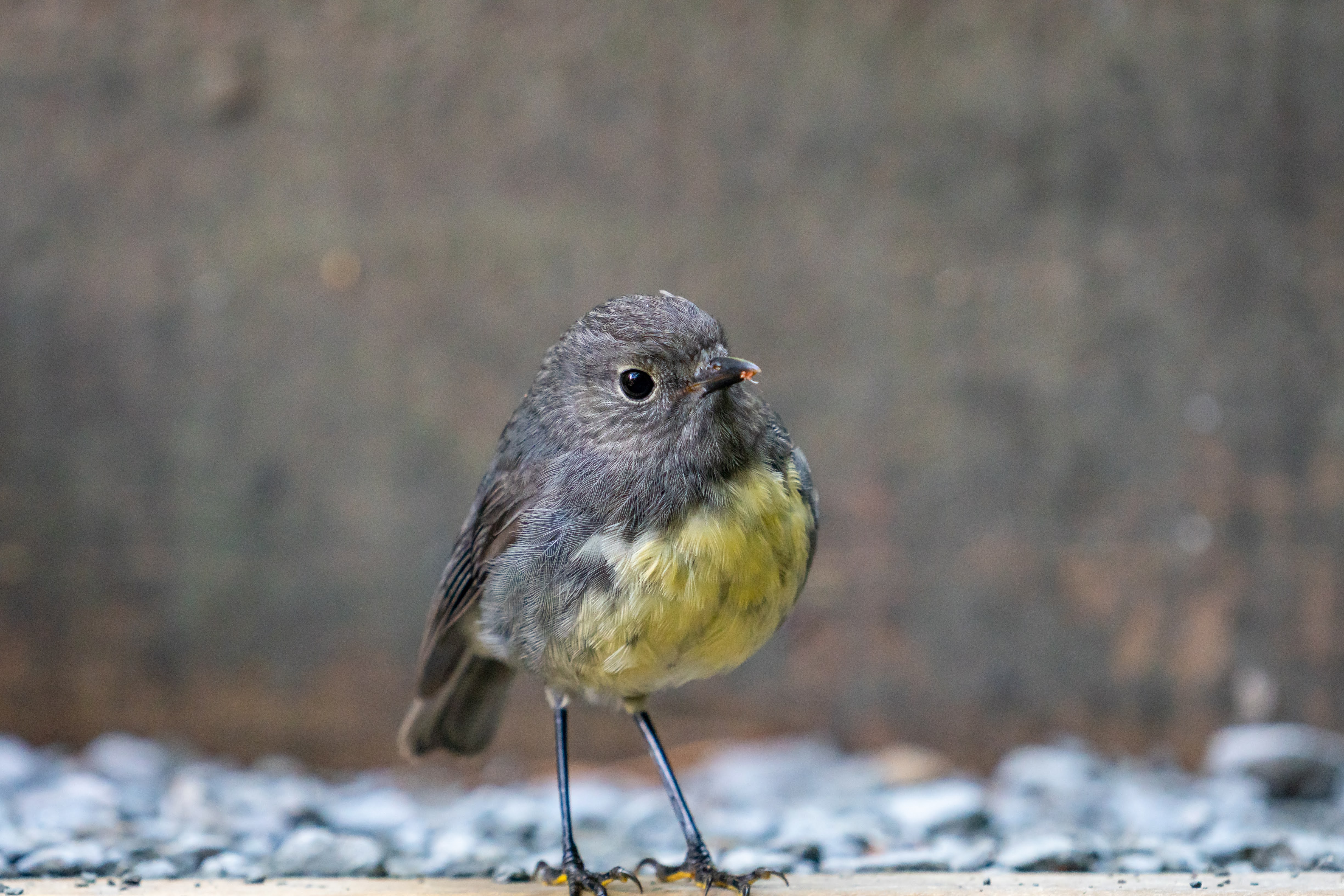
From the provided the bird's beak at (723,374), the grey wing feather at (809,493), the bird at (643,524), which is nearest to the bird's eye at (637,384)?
the bird at (643,524)

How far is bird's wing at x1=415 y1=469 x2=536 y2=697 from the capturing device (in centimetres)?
298

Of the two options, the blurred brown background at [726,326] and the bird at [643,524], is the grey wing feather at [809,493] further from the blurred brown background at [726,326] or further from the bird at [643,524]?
the blurred brown background at [726,326]

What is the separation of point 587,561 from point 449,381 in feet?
7.00

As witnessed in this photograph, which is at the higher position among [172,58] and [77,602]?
[172,58]

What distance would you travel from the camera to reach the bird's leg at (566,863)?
2863 millimetres

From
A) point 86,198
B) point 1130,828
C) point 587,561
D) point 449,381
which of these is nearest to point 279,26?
point 86,198

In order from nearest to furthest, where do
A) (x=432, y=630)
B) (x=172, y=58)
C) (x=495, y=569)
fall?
(x=495, y=569)
(x=432, y=630)
(x=172, y=58)

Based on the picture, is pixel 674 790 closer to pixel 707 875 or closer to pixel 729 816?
pixel 707 875

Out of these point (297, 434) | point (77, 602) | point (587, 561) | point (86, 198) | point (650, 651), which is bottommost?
point (650, 651)

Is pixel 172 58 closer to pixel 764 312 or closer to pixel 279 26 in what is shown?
pixel 279 26

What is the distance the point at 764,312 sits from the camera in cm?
469

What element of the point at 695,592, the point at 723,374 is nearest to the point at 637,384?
the point at 723,374

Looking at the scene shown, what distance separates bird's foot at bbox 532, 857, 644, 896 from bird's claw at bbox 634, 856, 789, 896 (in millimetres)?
90

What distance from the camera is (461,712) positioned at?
3555 mm
